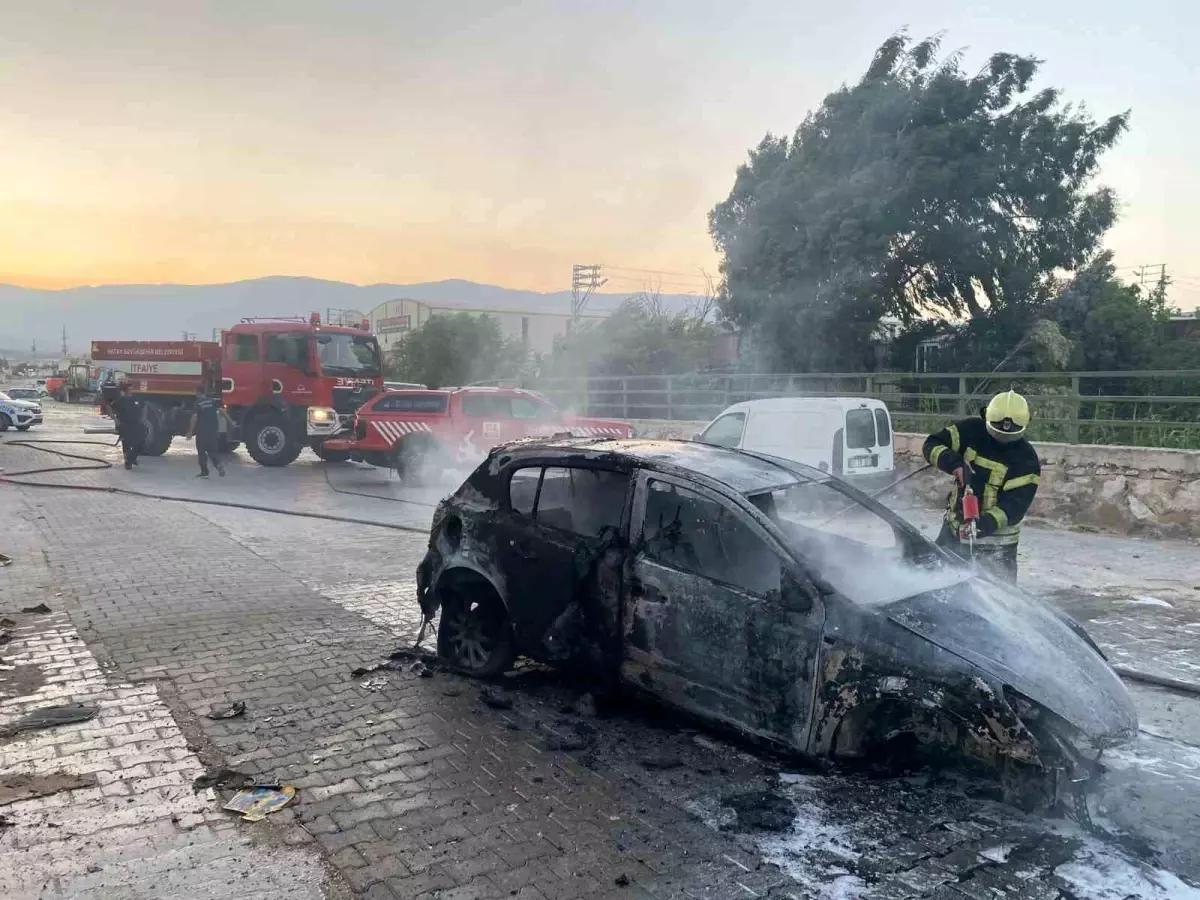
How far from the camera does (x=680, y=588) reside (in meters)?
4.21

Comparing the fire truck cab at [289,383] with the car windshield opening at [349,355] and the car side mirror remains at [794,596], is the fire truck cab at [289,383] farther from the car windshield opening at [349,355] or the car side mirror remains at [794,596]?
the car side mirror remains at [794,596]

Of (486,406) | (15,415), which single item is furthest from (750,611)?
(15,415)

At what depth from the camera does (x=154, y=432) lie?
795 inches

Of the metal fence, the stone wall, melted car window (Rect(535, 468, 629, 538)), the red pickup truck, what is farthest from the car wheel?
the red pickup truck

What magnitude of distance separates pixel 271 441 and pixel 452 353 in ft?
74.1

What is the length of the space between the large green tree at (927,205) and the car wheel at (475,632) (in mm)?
15764

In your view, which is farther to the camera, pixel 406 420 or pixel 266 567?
pixel 406 420

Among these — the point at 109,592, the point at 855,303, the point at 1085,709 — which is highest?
the point at 855,303

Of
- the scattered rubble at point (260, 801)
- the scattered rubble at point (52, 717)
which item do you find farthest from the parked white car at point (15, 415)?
the scattered rubble at point (260, 801)

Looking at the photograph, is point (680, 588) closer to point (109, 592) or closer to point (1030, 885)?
point (1030, 885)

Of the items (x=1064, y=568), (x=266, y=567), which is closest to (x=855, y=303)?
(x=1064, y=568)

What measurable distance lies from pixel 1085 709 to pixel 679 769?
5.69ft

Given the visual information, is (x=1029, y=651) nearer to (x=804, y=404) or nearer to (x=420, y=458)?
(x=804, y=404)

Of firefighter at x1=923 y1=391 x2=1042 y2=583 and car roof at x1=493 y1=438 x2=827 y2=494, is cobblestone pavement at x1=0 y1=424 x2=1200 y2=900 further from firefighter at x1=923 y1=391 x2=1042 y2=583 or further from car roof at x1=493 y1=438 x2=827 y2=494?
firefighter at x1=923 y1=391 x2=1042 y2=583
